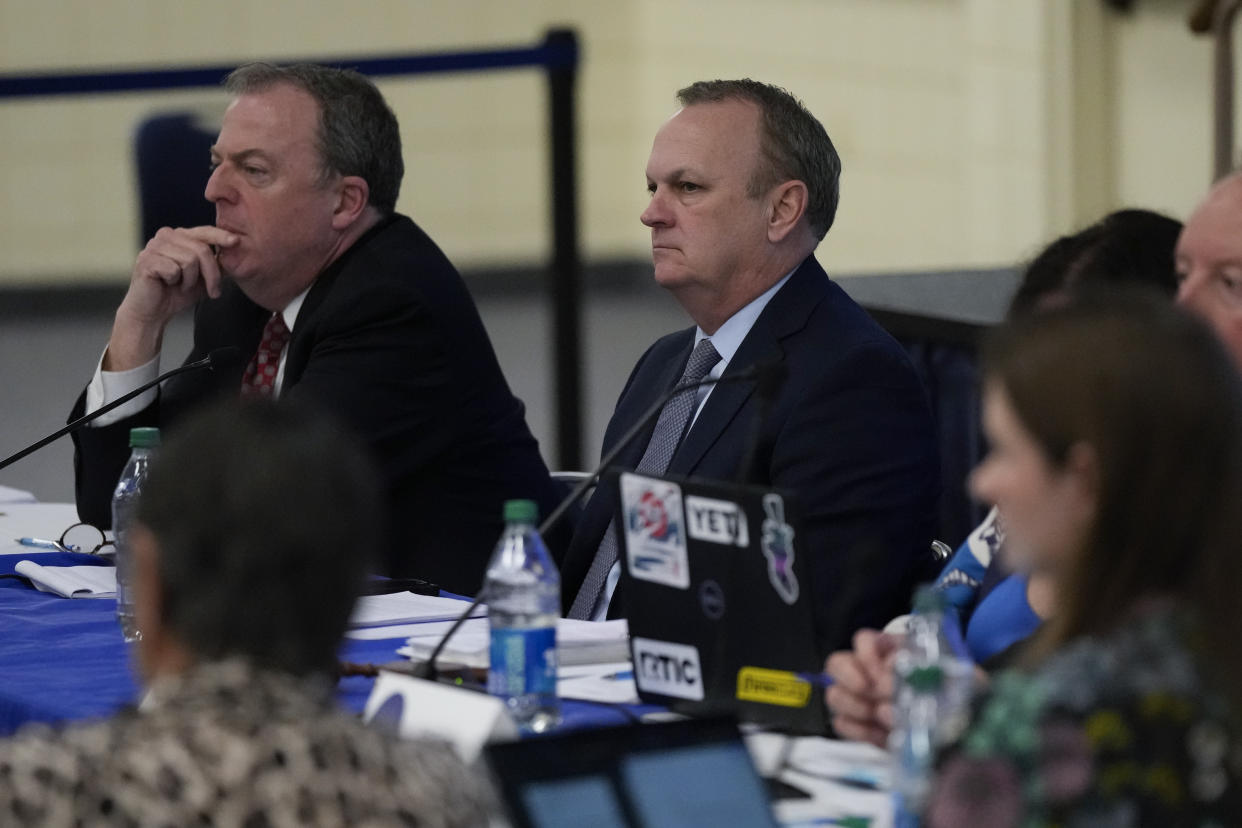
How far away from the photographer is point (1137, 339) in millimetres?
1174

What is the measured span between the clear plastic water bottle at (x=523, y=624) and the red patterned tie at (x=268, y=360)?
55.1 inches

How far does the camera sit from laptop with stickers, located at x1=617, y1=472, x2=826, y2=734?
1773 millimetres

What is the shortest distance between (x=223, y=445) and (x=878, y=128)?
30.5ft

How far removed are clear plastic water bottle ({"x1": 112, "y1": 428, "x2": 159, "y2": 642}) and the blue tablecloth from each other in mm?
26

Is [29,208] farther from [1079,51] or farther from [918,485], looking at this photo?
[918,485]

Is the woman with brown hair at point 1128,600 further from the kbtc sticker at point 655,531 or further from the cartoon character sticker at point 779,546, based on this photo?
the kbtc sticker at point 655,531

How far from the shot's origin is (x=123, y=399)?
9.99 feet

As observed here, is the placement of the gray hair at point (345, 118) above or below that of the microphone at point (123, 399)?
above

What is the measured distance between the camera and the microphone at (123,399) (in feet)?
9.28

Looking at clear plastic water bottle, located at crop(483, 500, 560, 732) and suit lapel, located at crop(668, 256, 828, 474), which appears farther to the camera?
suit lapel, located at crop(668, 256, 828, 474)

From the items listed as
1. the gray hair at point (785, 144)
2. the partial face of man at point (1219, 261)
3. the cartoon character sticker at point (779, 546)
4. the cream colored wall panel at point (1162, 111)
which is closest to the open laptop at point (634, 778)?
the cartoon character sticker at point (779, 546)

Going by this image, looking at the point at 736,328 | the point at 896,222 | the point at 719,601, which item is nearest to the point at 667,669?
the point at 719,601

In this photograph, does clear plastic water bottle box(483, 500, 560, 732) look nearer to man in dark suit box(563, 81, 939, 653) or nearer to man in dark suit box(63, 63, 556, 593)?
man in dark suit box(563, 81, 939, 653)

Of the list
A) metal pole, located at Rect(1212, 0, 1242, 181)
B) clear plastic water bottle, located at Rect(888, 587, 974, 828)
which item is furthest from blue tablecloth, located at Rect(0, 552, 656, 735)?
metal pole, located at Rect(1212, 0, 1242, 181)
